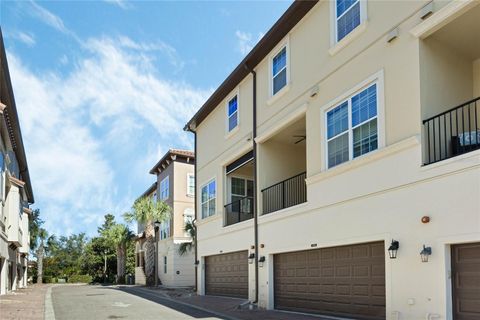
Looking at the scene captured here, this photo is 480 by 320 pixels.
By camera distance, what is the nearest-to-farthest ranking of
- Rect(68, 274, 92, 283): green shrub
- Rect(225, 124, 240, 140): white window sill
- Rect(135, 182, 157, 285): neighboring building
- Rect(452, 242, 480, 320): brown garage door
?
1. Rect(452, 242, 480, 320): brown garage door
2. Rect(225, 124, 240, 140): white window sill
3. Rect(135, 182, 157, 285): neighboring building
4. Rect(68, 274, 92, 283): green shrub

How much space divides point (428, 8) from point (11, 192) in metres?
Result: 23.3

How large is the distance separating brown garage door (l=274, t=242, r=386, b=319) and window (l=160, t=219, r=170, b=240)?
2213 centimetres

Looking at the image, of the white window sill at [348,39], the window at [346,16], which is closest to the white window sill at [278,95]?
the white window sill at [348,39]

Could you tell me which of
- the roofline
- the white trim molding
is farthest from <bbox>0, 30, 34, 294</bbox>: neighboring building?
the white trim molding

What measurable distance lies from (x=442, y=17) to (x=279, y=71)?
7751 millimetres

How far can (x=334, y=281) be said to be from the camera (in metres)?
13.3

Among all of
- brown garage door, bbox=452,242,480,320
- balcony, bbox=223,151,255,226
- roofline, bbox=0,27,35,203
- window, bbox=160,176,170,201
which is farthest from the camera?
window, bbox=160,176,170,201

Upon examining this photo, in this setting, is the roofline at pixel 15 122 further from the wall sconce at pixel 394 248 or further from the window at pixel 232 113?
the wall sconce at pixel 394 248

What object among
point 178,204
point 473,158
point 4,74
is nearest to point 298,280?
point 473,158

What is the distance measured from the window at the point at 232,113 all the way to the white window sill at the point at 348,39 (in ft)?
25.6

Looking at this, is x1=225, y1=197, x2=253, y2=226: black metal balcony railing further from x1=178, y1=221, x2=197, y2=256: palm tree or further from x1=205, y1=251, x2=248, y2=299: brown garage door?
x1=178, y1=221, x2=197, y2=256: palm tree

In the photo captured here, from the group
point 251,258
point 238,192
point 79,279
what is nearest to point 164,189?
point 238,192

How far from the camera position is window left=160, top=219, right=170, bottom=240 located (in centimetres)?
3784

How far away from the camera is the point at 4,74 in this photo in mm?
A: 18391
